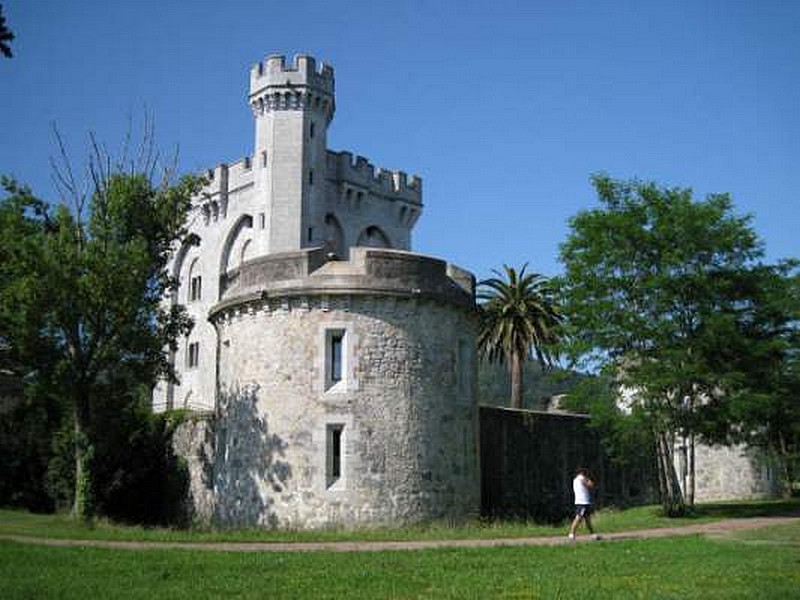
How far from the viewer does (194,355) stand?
59.1m

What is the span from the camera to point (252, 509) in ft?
74.1

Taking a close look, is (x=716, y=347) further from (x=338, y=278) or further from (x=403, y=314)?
(x=338, y=278)

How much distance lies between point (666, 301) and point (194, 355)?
39838mm

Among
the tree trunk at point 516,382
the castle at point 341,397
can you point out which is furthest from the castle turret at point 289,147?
the castle at point 341,397

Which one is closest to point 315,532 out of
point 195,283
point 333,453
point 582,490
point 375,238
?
point 333,453

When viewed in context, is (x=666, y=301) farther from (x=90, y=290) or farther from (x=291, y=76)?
(x=291, y=76)

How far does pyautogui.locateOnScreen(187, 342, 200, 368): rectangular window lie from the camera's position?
58.7 m

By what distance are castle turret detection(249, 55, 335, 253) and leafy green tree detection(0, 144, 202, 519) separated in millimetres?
25561

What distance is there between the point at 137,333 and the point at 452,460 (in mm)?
8663

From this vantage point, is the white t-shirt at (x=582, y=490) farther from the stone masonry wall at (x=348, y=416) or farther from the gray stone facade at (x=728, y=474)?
the gray stone facade at (x=728, y=474)

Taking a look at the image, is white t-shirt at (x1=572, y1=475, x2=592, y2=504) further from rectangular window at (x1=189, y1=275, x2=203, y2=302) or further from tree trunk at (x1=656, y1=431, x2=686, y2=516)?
rectangular window at (x1=189, y1=275, x2=203, y2=302)

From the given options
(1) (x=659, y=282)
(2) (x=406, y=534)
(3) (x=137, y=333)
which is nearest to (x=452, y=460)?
(2) (x=406, y=534)

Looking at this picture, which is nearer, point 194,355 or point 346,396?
point 346,396

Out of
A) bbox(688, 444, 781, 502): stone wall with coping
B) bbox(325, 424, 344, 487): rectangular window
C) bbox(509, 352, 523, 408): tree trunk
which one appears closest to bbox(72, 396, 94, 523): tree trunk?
bbox(325, 424, 344, 487): rectangular window
